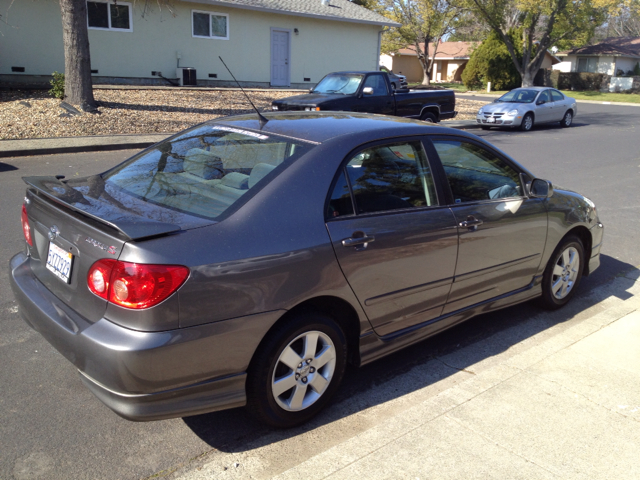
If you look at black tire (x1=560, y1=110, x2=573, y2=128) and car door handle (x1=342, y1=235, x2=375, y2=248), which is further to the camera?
black tire (x1=560, y1=110, x2=573, y2=128)

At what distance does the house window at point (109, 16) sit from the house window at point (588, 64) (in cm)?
4965

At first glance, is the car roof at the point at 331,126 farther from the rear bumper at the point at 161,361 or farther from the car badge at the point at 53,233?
the car badge at the point at 53,233

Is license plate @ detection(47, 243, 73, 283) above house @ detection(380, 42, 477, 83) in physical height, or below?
below

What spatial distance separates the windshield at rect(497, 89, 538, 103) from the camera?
67.4 feet

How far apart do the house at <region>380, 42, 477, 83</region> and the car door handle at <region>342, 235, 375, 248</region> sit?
5280 cm

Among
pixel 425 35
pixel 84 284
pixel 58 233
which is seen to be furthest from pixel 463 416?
pixel 425 35

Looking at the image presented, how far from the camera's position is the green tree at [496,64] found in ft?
145

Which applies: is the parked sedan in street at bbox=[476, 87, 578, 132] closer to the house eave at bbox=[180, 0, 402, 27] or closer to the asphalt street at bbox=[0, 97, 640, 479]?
the house eave at bbox=[180, 0, 402, 27]

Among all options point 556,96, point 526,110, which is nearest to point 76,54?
point 526,110

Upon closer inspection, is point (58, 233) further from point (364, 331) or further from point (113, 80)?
point (113, 80)

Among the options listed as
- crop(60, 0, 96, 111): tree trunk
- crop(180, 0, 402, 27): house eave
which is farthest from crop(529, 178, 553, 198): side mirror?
crop(180, 0, 402, 27): house eave

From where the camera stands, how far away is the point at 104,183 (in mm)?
3590

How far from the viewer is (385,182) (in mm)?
3643

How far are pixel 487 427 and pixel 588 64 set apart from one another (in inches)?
2468
